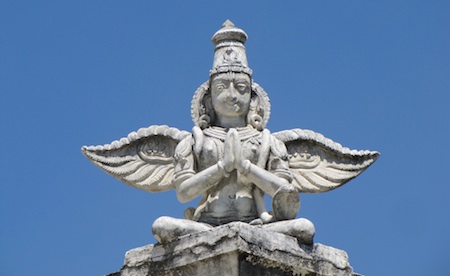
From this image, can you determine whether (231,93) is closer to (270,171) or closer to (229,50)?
(229,50)

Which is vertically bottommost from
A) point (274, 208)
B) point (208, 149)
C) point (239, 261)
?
point (239, 261)

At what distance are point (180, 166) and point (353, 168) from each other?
178cm

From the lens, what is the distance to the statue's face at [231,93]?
12.9 meters

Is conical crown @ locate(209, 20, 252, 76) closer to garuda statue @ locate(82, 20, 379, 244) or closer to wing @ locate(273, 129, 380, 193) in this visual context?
garuda statue @ locate(82, 20, 379, 244)

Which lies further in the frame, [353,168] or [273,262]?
[353,168]

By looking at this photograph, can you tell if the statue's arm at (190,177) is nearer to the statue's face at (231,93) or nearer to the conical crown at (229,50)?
the statue's face at (231,93)

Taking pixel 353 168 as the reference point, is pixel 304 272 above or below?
below

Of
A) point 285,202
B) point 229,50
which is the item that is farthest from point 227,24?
point 285,202

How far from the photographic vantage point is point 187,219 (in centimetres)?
1266

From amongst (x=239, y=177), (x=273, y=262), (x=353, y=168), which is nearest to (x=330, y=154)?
(x=353, y=168)

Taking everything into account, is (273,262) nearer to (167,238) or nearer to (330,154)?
(167,238)

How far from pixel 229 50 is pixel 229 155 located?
1243 mm

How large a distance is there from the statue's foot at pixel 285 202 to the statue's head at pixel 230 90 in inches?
48.5

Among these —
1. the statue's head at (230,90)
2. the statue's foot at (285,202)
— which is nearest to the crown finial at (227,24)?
the statue's head at (230,90)
